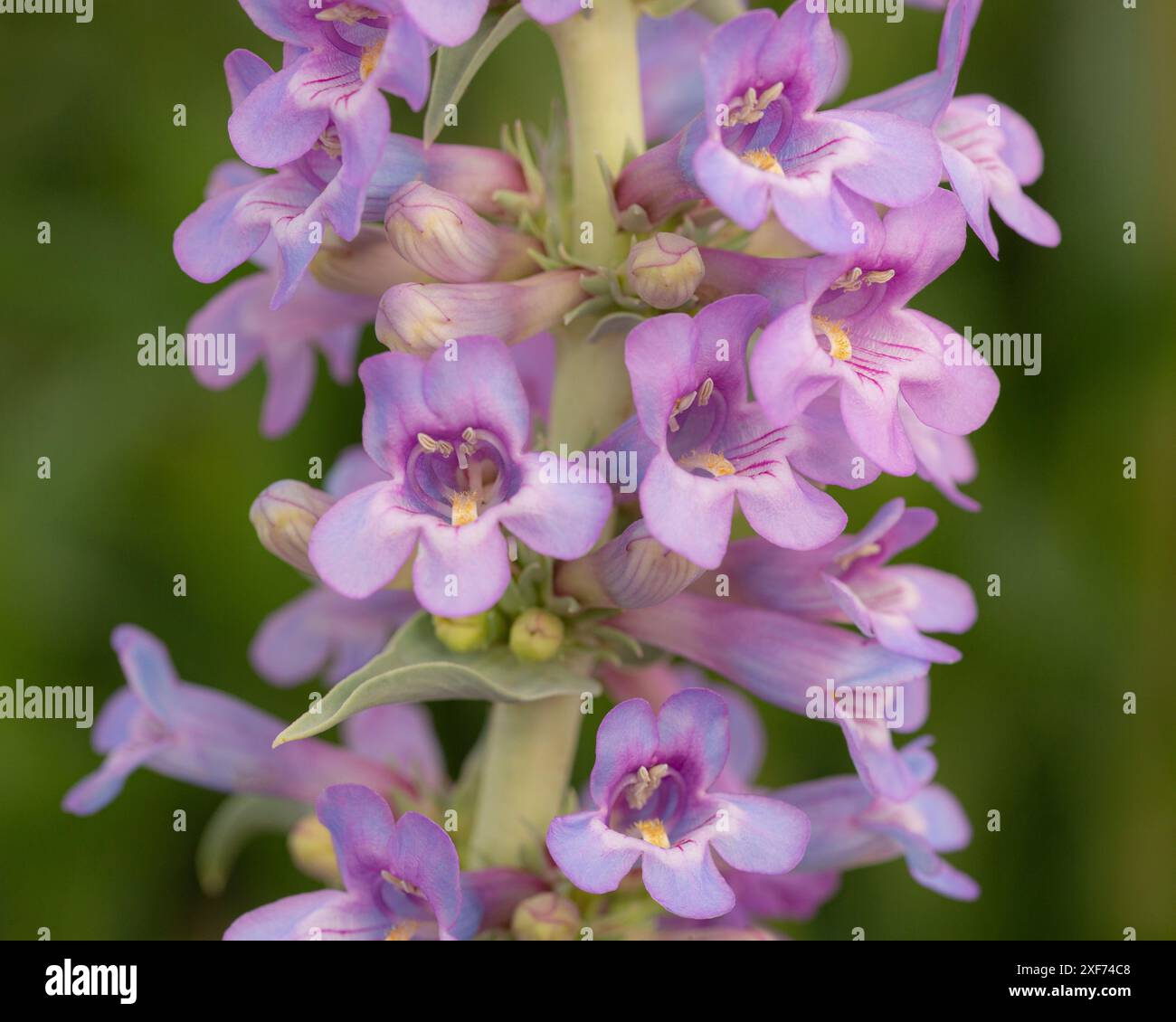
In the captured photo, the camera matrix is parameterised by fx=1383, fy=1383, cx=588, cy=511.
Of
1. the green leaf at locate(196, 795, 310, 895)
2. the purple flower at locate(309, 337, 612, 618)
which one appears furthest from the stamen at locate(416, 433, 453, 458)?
the green leaf at locate(196, 795, 310, 895)

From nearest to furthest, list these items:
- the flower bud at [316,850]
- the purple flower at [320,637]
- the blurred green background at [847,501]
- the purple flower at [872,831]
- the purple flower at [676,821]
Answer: the purple flower at [676,821] < the purple flower at [872,831] < the flower bud at [316,850] < the purple flower at [320,637] < the blurred green background at [847,501]

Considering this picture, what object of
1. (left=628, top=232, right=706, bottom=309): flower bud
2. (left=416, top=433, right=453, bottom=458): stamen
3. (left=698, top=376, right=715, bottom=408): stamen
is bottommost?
(left=416, top=433, right=453, bottom=458): stamen

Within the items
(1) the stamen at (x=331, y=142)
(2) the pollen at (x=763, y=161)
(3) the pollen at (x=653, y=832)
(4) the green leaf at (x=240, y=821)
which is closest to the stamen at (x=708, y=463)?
(2) the pollen at (x=763, y=161)

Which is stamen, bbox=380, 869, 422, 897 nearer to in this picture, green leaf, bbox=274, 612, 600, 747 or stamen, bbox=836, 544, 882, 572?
green leaf, bbox=274, 612, 600, 747

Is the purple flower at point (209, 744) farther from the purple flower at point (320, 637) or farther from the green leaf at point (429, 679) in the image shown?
the green leaf at point (429, 679)
